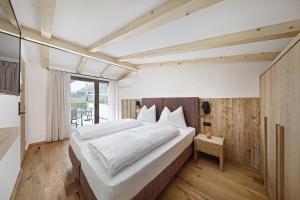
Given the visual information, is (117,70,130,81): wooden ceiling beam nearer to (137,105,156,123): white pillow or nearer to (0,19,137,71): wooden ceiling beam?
(0,19,137,71): wooden ceiling beam

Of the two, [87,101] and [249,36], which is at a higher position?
[249,36]

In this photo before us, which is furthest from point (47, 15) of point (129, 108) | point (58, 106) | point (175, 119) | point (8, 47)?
point (129, 108)

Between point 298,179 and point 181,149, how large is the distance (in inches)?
56.8

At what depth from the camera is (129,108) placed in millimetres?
4824

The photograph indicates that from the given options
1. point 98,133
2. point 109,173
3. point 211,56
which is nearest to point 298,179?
point 109,173

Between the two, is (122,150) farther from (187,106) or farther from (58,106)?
(58,106)

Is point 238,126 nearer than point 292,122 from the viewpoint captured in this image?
No

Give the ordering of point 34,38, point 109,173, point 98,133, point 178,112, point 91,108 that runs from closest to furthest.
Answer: point 109,173, point 34,38, point 98,133, point 178,112, point 91,108

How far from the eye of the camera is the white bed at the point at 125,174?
1105 mm

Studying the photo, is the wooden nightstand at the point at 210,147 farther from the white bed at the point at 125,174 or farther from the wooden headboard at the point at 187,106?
the white bed at the point at 125,174

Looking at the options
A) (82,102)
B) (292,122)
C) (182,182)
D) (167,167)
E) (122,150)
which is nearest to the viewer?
(292,122)

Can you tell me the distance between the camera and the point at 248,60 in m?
2.39

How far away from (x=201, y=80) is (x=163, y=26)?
1.77m

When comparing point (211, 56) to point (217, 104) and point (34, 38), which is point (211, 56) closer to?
point (217, 104)
